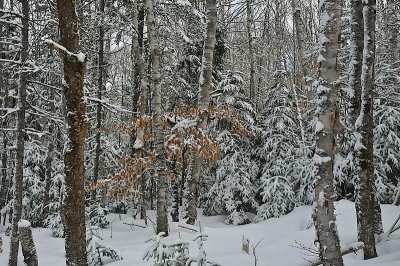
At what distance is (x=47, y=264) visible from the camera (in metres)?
9.48

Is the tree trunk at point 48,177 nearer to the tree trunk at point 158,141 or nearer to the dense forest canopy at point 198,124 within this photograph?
the dense forest canopy at point 198,124

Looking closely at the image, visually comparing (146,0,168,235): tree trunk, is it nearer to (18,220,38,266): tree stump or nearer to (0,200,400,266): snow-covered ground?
(0,200,400,266): snow-covered ground

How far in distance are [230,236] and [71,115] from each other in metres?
6.01

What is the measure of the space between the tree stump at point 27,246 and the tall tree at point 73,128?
364 cm

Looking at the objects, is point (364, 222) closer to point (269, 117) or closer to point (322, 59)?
point (322, 59)

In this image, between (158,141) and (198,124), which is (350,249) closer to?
(198,124)

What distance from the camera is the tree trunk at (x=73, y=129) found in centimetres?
517

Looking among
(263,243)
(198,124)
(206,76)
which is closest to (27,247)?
(198,124)

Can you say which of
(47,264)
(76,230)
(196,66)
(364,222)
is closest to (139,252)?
(47,264)

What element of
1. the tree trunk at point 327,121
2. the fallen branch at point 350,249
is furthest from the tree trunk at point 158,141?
the tree trunk at point 327,121

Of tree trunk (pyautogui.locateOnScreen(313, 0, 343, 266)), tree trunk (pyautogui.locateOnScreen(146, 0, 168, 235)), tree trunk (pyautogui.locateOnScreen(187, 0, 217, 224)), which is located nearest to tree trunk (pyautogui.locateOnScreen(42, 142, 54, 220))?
tree trunk (pyautogui.locateOnScreen(146, 0, 168, 235))

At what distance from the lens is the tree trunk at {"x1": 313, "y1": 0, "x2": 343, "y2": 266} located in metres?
5.12

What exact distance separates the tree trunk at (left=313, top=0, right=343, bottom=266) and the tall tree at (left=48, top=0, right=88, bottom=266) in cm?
298

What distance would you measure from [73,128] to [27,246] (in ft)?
14.1
